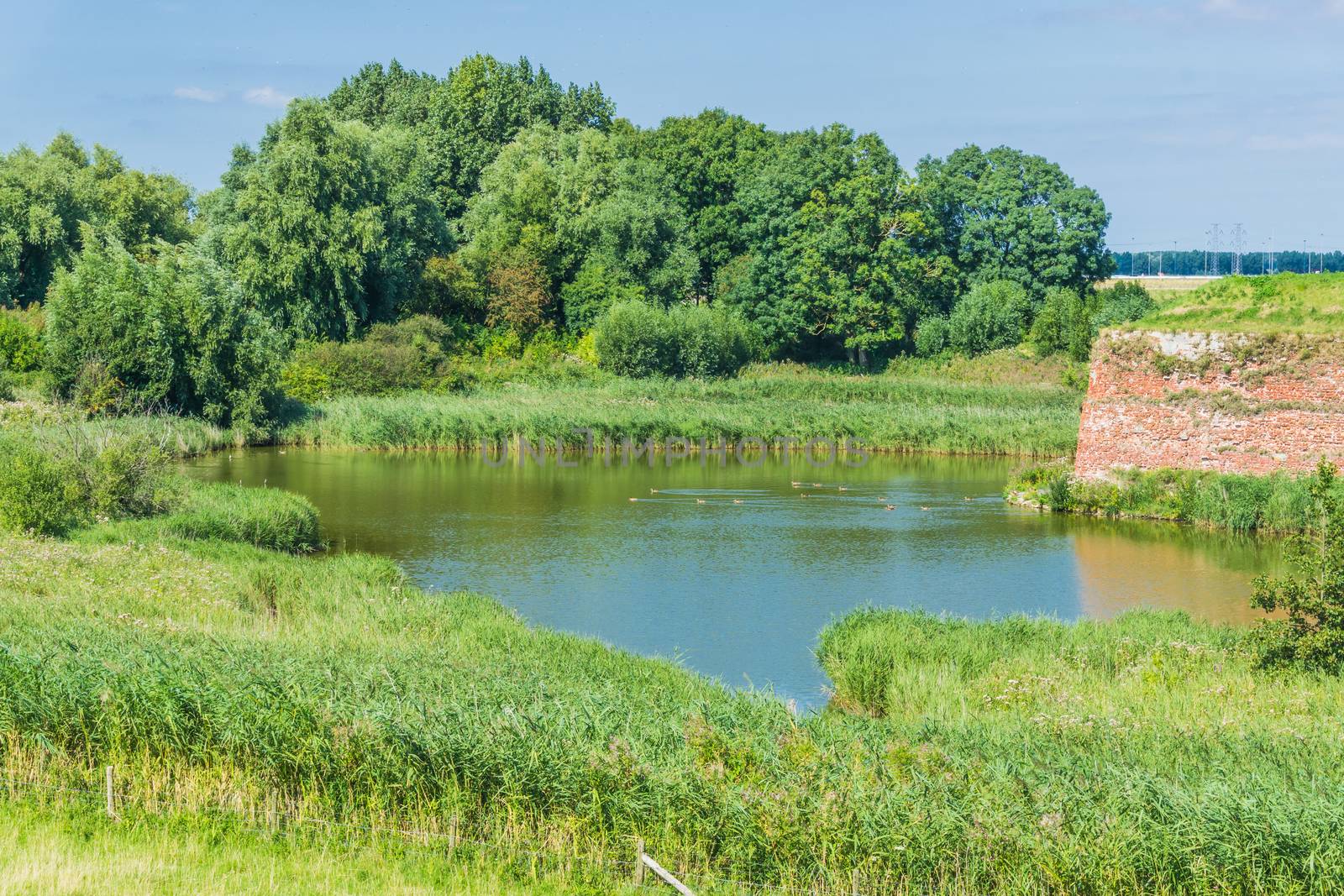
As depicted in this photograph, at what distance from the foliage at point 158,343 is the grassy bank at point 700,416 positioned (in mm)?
1317

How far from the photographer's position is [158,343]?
1601 inches

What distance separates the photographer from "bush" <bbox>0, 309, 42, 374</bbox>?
41.3 metres

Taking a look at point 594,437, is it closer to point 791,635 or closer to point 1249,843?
point 791,635

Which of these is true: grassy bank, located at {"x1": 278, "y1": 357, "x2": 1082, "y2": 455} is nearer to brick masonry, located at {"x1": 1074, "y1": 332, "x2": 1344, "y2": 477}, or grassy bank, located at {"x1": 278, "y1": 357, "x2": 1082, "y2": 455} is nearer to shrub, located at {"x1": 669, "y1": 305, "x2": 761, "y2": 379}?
shrub, located at {"x1": 669, "y1": 305, "x2": 761, "y2": 379}

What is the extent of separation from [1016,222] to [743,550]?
4552cm

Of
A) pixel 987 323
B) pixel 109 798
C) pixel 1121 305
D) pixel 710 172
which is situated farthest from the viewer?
pixel 710 172

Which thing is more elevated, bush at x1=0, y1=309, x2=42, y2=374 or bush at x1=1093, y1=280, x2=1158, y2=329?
bush at x1=1093, y1=280, x2=1158, y2=329

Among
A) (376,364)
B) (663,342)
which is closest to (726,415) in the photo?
(663,342)

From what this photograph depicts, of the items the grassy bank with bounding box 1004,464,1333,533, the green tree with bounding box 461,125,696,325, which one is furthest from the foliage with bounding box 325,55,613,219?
the grassy bank with bounding box 1004,464,1333,533

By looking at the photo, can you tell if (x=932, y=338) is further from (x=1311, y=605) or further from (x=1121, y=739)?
(x=1121, y=739)

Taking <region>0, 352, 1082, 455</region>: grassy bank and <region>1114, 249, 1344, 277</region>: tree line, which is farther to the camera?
<region>1114, 249, 1344, 277</region>: tree line

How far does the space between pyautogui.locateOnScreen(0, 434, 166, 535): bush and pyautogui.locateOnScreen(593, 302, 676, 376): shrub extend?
32.4 m

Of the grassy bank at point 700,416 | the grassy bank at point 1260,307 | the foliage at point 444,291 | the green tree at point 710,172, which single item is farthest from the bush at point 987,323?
the grassy bank at point 1260,307

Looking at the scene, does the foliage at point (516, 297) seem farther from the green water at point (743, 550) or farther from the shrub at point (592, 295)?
the green water at point (743, 550)
